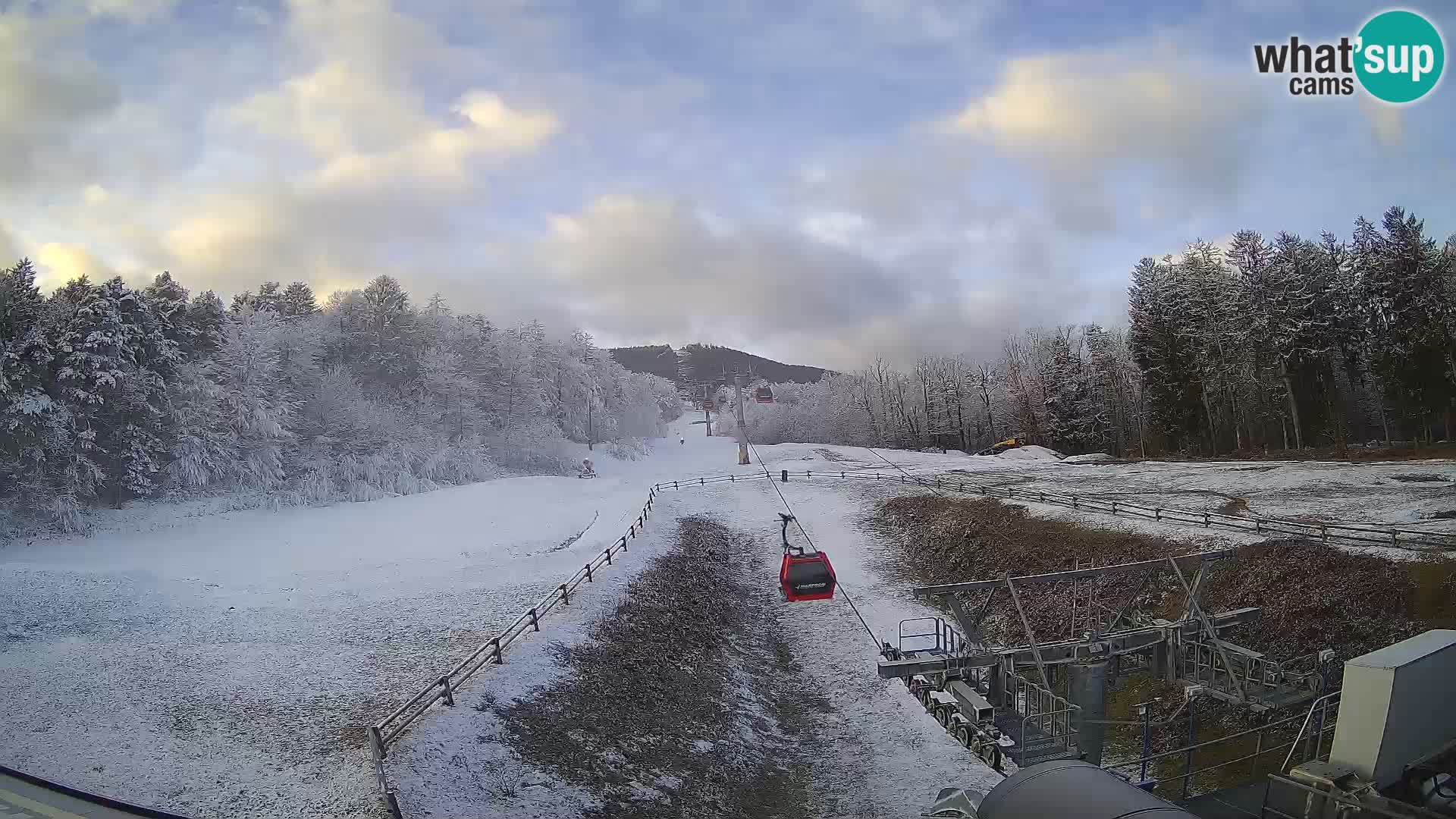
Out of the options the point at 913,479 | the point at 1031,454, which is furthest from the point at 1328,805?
the point at 1031,454

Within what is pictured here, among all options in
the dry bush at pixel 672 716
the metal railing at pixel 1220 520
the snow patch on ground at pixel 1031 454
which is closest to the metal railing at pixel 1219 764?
the dry bush at pixel 672 716

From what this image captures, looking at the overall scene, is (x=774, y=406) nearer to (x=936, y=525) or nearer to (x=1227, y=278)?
(x=1227, y=278)

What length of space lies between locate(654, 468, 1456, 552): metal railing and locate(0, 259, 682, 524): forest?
23.4 meters

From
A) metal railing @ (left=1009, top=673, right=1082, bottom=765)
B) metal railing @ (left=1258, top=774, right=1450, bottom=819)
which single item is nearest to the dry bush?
metal railing @ (left=1009, top=673, right=1082, bottom=765)

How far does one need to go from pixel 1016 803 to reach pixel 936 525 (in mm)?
36982

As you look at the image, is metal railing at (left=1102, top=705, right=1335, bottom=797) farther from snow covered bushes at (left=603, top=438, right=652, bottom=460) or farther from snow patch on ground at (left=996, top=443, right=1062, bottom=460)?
snow covered bushes at (left=603, top=438, right=652, bottom=460)

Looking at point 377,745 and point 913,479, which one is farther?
point 913,479

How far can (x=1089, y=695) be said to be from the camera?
61.9 ft

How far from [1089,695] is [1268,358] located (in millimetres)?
59350

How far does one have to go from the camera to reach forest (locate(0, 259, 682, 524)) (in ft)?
126

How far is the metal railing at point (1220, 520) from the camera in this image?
2442 centimetres

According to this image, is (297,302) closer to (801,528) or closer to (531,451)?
(531,451)

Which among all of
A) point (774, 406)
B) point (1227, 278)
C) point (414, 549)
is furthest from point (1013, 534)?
point (774, 406)

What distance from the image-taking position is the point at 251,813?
13531 mm
